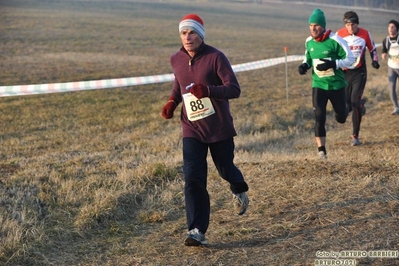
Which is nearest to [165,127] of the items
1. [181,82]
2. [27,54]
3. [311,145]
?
[311,145]

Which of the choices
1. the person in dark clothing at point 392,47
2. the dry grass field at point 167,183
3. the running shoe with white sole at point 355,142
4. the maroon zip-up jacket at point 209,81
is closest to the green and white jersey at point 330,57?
the dry grass field at point 167,183

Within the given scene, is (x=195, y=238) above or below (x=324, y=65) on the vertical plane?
below

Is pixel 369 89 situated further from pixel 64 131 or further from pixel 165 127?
pixel 64 131

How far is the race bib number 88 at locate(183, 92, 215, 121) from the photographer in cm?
514

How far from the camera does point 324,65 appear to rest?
819 cm

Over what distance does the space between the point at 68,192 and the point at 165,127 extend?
6.72 metres

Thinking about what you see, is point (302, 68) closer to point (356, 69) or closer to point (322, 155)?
point (322, 155)

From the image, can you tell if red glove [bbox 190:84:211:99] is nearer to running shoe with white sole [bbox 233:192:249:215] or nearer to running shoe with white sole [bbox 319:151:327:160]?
running shoe with white sole [bbox 233:192:249:215]

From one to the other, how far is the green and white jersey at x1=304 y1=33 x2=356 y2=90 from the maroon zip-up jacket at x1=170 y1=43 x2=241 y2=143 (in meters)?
3.52

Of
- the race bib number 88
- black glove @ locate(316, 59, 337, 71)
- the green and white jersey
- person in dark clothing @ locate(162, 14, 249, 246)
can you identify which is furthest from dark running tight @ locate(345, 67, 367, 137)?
the race bib number 88

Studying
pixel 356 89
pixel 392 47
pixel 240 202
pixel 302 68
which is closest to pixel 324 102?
pixel 302 68

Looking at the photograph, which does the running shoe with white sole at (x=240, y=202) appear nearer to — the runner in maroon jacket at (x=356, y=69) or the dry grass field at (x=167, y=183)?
the dry grass field at (x=167, y=183)

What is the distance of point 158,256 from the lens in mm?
5109

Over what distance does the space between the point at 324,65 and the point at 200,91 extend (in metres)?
3.71
